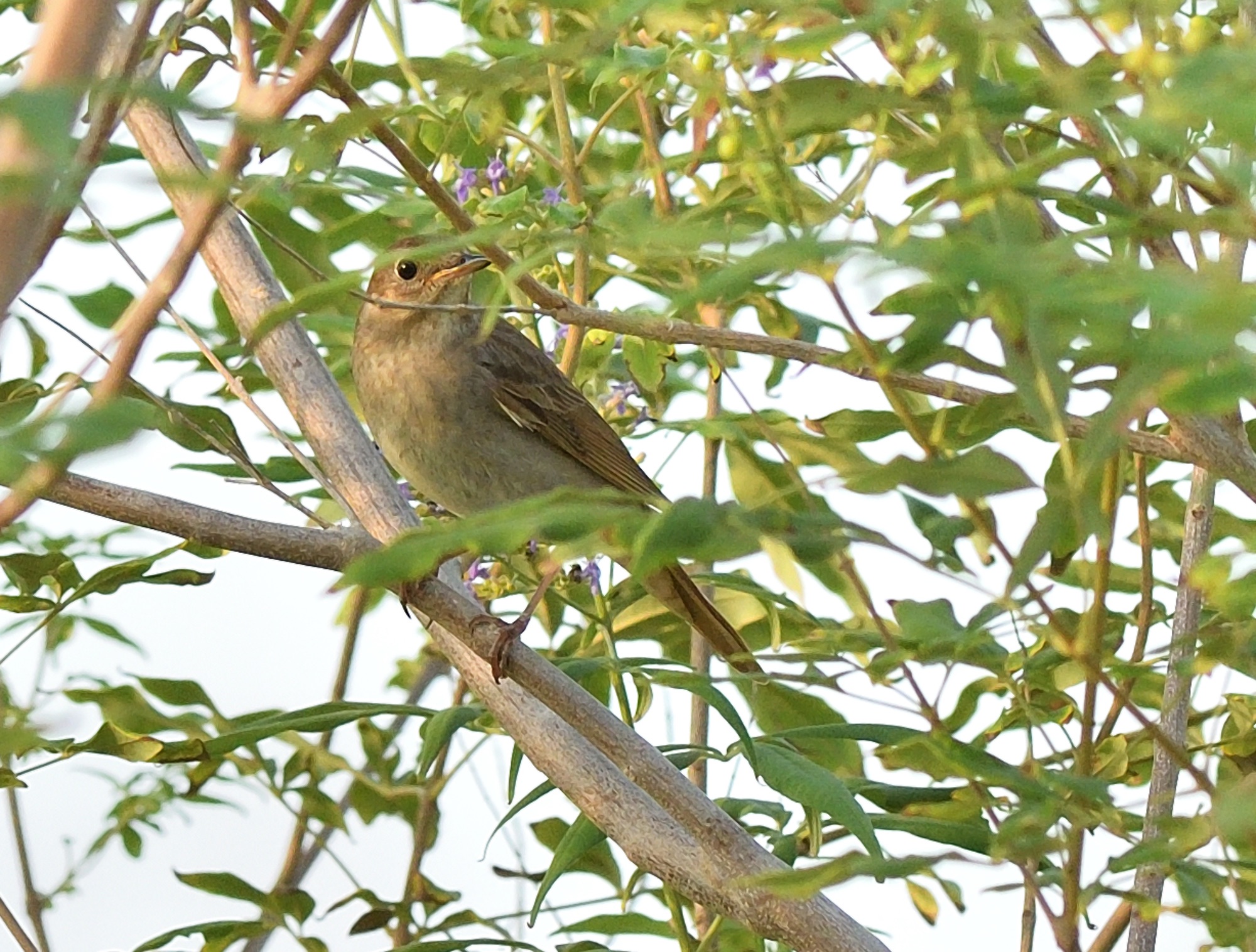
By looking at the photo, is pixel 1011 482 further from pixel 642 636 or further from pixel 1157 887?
pixel 642 636

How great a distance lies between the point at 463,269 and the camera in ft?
10.3

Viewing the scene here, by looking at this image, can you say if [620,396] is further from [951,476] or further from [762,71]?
[951,476]

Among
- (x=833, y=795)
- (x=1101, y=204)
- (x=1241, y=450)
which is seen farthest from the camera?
(x=833, y=795)

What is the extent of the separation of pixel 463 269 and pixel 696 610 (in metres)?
0.85

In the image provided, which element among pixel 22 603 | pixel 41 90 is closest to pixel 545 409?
pixel 22 603

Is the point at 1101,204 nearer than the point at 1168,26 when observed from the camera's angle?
No

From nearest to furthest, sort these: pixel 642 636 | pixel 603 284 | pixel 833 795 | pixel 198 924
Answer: pixel 833 795
pixel 198 924
pixel 603 284
pixel 642 636

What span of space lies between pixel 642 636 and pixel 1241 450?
154 centimetres

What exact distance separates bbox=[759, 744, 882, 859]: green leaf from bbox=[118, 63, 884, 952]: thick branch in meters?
0.08

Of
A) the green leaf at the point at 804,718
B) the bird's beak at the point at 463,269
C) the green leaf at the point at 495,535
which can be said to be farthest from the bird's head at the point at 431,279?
the green leaf at the point at 495,535

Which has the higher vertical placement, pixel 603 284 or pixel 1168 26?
pixel 603 284

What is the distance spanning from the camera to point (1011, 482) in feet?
3.35

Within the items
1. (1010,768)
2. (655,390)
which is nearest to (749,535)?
(1010,768)

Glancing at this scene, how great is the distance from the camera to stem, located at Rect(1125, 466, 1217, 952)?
1.70 m
